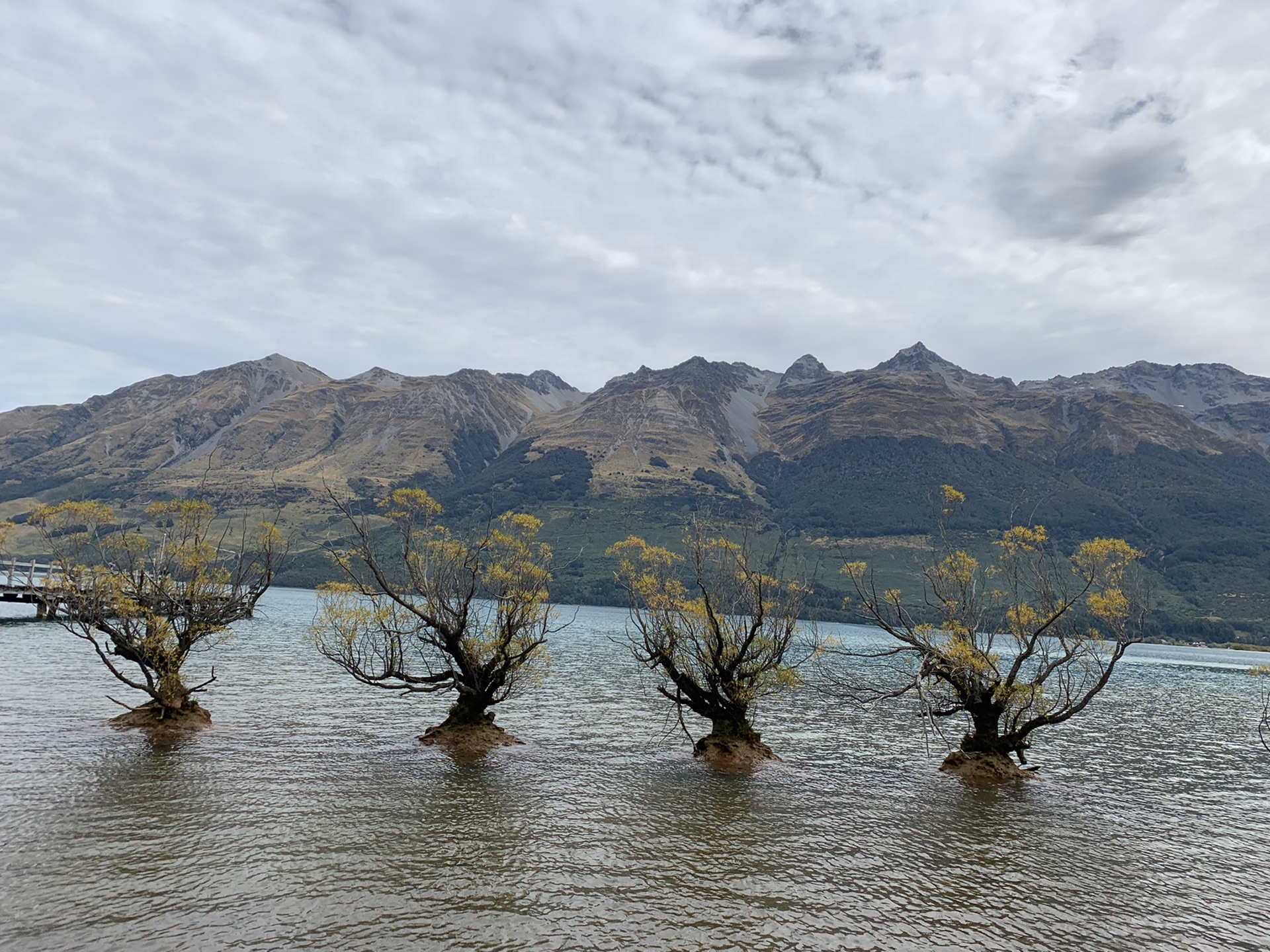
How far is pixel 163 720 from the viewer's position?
1387 inches

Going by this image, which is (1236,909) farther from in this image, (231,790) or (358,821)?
(231,790)

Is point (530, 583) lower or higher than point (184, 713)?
higher

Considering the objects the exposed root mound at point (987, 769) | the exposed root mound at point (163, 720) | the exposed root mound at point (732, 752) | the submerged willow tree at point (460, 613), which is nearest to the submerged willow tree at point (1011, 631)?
the exposed root mound at point (987, 769)

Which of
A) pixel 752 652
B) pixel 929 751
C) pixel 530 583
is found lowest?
pixel 929 751

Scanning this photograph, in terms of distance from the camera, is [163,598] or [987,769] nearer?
[987,769]

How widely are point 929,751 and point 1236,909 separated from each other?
21.8 meters

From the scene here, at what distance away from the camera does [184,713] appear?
35844mm

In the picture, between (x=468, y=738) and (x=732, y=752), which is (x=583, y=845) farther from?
(x=468, y=738)

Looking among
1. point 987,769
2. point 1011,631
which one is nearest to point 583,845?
point 987,769

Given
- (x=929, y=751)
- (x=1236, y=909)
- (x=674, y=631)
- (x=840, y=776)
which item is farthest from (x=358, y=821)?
(x=929, y=751)

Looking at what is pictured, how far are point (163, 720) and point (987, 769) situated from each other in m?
42.1

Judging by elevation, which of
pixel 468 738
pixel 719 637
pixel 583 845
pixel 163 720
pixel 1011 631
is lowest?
pixel 468 738

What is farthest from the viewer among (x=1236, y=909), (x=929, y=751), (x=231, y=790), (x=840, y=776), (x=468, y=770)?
(x=929, y=751)

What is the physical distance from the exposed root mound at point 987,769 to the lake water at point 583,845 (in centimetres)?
106
